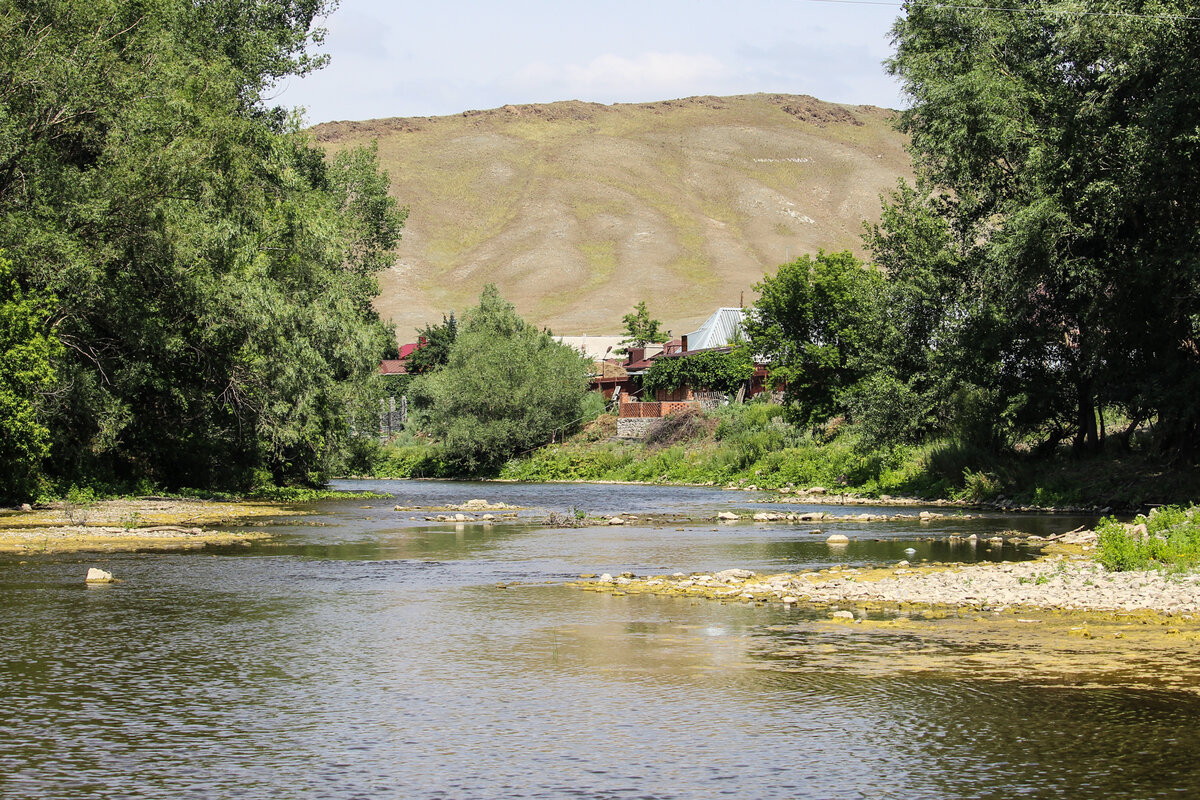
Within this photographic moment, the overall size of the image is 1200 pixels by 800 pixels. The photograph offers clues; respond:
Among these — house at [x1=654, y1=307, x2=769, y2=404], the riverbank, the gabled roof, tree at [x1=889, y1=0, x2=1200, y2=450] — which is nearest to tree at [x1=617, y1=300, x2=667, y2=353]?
house at [x1=654, y1=307, x2=769, y2=404]

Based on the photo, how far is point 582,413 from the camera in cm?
Answer: 7988

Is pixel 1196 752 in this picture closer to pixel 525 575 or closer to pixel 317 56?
pixel 525 575

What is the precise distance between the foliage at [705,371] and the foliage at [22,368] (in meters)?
52.1

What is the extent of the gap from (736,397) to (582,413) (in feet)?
37.3

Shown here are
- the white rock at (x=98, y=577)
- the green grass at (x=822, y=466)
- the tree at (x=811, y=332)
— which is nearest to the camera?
the white rock at (x=98, y=577)

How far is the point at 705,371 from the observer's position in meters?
84.8

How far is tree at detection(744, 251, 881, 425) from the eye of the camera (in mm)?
57250

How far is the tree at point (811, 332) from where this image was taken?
57.2 m

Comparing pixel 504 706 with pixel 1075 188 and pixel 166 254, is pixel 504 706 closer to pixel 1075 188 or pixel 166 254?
pixel 1075 188

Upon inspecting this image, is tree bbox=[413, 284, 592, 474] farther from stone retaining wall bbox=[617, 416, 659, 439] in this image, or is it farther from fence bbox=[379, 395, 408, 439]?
fence bbox=[379, 395, 408, 439]

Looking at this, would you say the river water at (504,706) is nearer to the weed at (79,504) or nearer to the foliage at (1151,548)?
the foliage at (1151,548)

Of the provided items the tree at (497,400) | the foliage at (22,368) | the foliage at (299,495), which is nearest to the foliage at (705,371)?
the tree at (497,400)

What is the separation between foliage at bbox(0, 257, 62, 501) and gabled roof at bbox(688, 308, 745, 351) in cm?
6754

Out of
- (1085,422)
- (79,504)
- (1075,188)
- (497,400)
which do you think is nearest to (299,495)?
(79,504)
